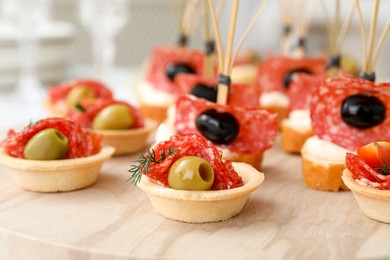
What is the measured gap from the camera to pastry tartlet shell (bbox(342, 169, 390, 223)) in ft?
5.12

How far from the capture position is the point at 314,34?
5.10 metres

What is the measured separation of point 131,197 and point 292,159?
2.34 ft

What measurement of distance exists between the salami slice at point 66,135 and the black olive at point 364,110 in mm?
769

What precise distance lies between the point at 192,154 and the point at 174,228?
0.65ft

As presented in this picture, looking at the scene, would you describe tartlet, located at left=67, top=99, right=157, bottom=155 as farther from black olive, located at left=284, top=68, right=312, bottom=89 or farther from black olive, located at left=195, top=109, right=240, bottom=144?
black olive, located at left=284, top=68, right=312, bottom=89

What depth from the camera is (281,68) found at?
2734 millimetres

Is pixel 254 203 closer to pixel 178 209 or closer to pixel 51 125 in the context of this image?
pixel 178 209

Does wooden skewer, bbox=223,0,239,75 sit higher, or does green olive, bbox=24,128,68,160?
wooden skewer, bbox=223,0,239,75

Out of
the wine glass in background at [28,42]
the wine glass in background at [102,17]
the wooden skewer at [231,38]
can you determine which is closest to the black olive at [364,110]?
the wooden skewer at [231,38]

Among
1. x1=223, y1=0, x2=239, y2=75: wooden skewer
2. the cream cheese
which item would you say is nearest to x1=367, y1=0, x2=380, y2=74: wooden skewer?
the cream cheese

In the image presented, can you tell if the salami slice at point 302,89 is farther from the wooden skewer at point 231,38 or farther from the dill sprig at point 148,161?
the dill sprig at point 148,161

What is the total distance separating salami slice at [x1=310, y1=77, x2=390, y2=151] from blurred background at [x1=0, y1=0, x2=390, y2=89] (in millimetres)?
1084

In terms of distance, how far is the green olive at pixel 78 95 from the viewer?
8.20 feet

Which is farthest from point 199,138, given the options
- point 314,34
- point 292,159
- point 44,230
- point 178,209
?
point 314,34
